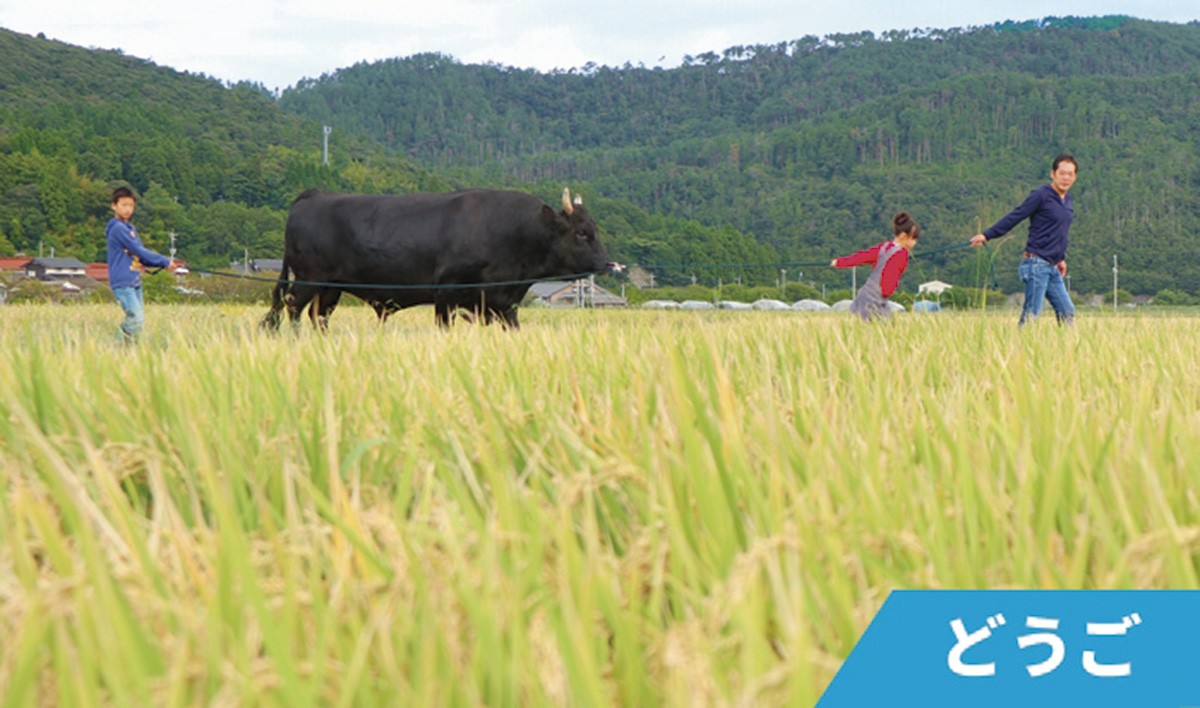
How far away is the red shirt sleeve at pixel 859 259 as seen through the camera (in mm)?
7578

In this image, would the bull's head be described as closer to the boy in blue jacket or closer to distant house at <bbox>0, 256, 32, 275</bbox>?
the boy in blue jacket

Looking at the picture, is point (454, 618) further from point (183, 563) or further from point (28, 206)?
point (28, 206)

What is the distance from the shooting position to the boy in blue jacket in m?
8.17

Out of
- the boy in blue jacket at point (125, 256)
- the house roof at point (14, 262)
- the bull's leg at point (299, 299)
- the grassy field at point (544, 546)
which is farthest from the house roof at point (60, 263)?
the grassy field at point (544, 546)

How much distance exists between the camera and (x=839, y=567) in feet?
4.00

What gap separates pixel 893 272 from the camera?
8289mm

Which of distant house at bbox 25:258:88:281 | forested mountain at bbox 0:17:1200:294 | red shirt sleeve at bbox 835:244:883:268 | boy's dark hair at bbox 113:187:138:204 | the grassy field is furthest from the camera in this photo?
forested mountain at bbox 0:17:1200:294

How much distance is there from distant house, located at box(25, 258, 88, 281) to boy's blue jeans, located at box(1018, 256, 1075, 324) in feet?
288

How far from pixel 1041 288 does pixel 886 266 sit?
3.92ft

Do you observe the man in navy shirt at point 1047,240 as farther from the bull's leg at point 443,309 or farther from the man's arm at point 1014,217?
the bull's leg at point 443,309

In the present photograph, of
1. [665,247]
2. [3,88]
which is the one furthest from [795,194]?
[3,88]

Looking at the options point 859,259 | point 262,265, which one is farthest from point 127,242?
point 262,265

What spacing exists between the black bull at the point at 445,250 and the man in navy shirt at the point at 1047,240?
3.41 meters

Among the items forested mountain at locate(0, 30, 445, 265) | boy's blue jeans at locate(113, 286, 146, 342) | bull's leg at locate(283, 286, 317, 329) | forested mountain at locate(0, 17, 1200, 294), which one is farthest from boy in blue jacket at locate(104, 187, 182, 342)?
forested mountain at locate(0, 30, 445, 265)
